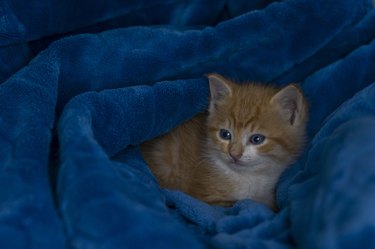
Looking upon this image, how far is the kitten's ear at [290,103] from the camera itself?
1.67 m

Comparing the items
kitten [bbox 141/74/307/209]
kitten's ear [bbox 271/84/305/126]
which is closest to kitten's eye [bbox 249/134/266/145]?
kitten [bbox 141/74/307/209]

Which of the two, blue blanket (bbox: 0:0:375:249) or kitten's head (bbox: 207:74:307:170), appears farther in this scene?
kitten's head (bbox: 207:74:307:170)

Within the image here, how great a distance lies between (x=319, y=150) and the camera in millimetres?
1358

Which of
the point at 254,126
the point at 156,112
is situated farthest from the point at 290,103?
the point at 156,112

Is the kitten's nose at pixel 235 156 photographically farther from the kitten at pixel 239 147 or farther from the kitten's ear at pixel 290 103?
the kitten's ear at pixel 290 103

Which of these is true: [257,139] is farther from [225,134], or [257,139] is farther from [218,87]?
[218,87]

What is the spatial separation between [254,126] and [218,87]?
189 mm

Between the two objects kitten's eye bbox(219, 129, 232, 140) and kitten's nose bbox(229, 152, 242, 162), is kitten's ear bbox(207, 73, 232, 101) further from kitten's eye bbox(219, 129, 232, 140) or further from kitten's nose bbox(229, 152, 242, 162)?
kitten's nose bbox(229, 152, 242, 162)

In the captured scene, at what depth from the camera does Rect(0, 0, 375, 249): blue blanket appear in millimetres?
1062

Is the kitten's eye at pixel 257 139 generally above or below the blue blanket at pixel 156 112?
below

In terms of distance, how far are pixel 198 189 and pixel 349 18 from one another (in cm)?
86

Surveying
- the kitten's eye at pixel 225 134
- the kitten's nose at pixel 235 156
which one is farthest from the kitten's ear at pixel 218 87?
the kitten's nose at pixel 235 156

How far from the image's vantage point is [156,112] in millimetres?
1597

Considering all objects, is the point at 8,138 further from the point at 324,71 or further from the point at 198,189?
the point at 324,71
